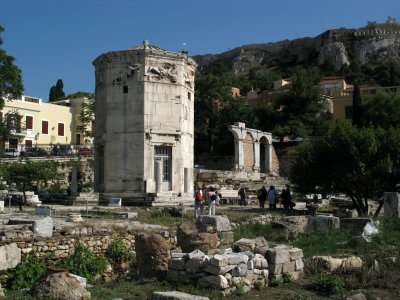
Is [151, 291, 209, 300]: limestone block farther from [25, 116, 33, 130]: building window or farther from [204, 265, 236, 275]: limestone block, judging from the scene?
[25, 116, 33, 130]: building window

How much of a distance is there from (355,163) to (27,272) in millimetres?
16630

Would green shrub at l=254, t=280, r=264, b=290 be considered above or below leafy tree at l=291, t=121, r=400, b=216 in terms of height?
below

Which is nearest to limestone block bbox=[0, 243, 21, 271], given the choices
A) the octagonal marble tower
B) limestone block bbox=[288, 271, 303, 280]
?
limestone block bbox=[288, 271, 303, 280]

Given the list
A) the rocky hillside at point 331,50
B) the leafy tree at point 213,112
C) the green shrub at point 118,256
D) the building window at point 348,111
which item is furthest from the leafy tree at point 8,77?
the rocky hillside at point 331,50

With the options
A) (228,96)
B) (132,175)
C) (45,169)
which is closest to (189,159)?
(132,175)

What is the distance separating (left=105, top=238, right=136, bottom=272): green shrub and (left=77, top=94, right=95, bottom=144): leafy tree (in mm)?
43368

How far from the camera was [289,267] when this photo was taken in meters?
9.95

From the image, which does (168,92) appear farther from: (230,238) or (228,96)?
(228,96)

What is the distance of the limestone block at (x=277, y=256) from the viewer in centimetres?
973

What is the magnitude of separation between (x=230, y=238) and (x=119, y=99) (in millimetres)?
14654

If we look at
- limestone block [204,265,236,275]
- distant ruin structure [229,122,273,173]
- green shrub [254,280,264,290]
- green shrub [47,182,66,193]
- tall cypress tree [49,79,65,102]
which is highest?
tall cypress tree [49,79,65,102]

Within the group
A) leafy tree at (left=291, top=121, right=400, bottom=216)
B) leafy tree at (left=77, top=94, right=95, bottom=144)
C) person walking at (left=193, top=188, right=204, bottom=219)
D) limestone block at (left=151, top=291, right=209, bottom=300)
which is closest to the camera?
limestone block at (left=151, top=291, right=209, bottom=300)

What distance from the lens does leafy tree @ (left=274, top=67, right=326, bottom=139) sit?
52500mm

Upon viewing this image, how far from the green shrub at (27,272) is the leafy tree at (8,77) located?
59.7 ft
